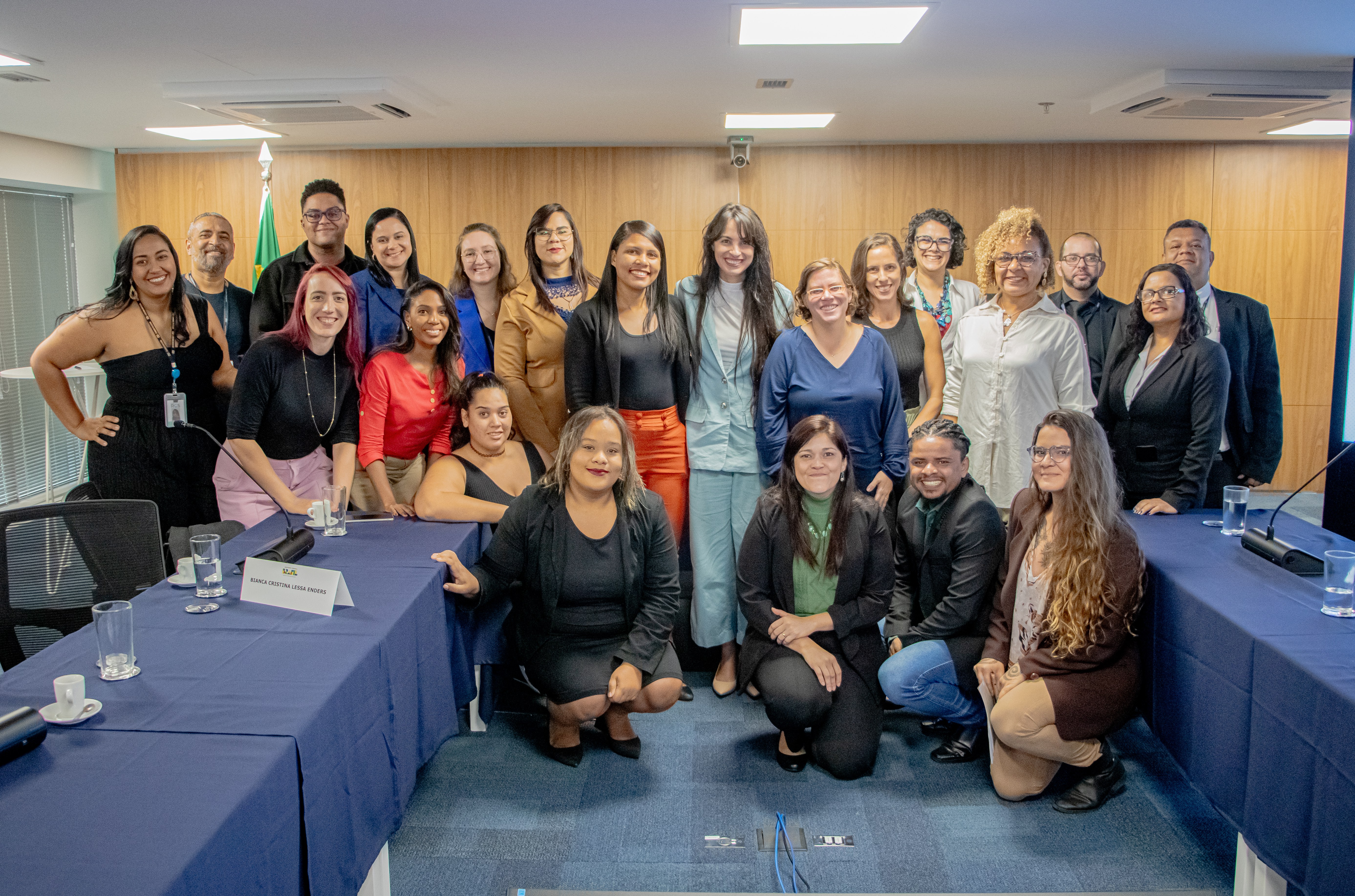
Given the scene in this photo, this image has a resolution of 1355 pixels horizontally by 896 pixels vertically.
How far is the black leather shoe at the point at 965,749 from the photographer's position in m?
2.90

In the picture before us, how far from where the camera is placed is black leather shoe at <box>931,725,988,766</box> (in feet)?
9.53

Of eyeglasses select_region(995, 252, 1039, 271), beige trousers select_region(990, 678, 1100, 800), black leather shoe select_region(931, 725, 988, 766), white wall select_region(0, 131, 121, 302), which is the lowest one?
black leather shoe select_region(931, 725, 988, 766)

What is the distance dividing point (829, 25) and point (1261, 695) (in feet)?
8.40

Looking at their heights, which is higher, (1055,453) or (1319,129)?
(1319,129)

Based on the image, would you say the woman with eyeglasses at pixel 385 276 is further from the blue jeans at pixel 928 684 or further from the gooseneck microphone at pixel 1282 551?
the gooseneck microphone at pixel 1282 551

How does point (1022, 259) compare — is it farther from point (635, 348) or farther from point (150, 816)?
point (150, 816)

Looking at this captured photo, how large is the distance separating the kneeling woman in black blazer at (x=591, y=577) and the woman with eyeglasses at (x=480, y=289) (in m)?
0.90

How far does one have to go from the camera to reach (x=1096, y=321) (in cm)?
426

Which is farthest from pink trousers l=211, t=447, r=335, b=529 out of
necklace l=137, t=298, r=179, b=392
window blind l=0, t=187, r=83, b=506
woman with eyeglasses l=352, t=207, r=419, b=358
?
window blind l=0, t=187, r=83, b=506

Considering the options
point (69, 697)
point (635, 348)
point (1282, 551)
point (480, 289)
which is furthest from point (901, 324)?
point (69, 697)

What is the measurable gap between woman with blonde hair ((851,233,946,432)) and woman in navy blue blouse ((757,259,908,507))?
303 millimetres

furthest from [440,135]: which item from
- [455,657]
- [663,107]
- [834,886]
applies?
[834,886]

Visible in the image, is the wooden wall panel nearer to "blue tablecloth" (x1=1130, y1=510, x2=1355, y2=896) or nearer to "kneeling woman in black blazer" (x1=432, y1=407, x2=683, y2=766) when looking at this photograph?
"kneeling woman in black blazer" (x1=432, y1=407, x2=683, y2=766)

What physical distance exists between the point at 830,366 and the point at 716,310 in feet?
1.47
